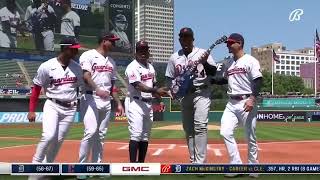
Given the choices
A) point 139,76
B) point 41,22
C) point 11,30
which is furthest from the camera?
point 41,22

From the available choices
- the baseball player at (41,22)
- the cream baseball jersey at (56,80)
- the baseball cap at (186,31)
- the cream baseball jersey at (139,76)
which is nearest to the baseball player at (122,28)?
the baseball player at (41,22)

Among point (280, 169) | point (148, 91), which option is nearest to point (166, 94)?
point (148, 91)

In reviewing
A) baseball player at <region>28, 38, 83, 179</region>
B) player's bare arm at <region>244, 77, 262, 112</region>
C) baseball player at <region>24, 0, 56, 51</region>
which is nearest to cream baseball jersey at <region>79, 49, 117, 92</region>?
baseball player at <region>28, 38, 83, 179</region>

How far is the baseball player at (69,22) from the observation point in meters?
44.2

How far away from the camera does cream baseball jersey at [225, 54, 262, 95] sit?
5957mm

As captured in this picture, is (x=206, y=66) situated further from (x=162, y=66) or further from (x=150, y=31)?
(x=150, y=31)

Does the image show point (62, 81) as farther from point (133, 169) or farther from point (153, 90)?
point (133, 169)

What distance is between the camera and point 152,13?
8538 cm

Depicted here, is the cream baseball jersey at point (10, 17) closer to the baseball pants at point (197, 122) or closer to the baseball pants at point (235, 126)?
the baseball pants at point (197, 122)

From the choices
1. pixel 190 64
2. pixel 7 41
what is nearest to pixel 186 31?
pixel 190 64

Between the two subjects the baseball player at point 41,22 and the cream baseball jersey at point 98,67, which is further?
the baseball player at point 41,22

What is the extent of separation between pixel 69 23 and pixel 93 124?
4036cm

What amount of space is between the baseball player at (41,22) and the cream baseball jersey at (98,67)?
125 ft

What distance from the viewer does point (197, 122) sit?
5836 mm
